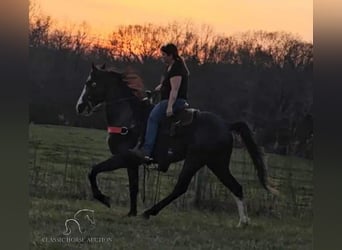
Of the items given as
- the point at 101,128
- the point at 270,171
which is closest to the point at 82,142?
the point at 101,128

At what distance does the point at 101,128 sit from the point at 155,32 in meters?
0.84

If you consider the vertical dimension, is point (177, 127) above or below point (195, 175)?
above

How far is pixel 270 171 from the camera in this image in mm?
5355

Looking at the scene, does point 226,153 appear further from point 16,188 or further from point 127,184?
point 16,188

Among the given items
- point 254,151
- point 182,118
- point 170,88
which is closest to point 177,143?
point 182,118

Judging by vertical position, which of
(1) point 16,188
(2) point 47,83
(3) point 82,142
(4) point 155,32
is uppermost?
(4) point 155,32

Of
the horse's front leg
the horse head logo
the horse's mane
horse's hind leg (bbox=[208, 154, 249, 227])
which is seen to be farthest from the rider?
the horse head logo

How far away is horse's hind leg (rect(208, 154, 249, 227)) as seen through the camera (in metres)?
5.31

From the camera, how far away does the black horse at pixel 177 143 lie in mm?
5301

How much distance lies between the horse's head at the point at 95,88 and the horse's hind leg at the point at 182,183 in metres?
0.82

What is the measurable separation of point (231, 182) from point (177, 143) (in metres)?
0.51

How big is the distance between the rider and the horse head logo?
70 centimetres

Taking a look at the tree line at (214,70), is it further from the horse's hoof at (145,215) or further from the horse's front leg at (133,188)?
the horse's hoof at (145,215)

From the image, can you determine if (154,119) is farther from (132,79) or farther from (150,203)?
(150,203)
